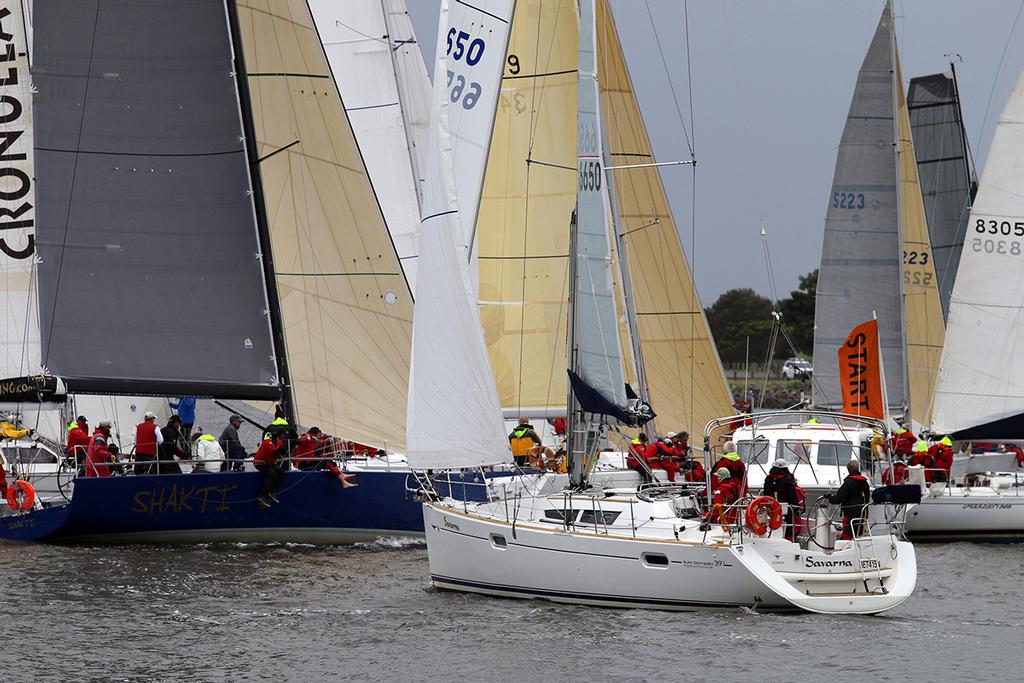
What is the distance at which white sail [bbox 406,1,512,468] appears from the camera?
18.5 metres

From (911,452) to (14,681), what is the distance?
17.2 meters

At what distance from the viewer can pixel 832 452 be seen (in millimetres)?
23219

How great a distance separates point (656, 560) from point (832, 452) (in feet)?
23.7

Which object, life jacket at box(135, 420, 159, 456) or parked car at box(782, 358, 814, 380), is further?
parked car at box(782, 358, 814, 380)

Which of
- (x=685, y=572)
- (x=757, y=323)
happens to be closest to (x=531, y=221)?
(x=685, y=572)

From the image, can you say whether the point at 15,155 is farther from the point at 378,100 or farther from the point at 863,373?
the point at 863,373

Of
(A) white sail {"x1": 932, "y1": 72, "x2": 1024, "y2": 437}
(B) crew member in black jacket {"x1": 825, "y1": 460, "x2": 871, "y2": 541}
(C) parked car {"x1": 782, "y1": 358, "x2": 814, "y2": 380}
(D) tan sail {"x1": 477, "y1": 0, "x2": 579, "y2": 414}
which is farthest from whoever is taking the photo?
(C) parked car {"x1": 782, "y1": 358, "x2": 814, "y2": 380}

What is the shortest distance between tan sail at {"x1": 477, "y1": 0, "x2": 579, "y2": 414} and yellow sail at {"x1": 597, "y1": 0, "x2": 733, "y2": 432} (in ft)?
14.0

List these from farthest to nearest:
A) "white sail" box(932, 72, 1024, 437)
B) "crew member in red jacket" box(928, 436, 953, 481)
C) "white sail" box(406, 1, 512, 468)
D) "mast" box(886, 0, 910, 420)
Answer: "mast" box(886, 0, 910, 420)
"white sail" box(932, 72, 1024, 437)
"crew member in red jacket" box(928, 436, 953, 481)
"white sail" box(406, 1, 512, 468)

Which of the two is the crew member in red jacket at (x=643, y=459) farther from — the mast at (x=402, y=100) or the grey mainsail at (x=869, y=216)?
the grey mainsail at (x=869, y=216)

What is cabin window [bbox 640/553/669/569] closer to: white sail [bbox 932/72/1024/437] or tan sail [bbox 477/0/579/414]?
tan sail [bbox 477/0/579/414]

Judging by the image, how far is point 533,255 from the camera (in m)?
25.2

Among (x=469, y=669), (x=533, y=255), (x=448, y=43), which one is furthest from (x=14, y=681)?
(x=533, y=255)

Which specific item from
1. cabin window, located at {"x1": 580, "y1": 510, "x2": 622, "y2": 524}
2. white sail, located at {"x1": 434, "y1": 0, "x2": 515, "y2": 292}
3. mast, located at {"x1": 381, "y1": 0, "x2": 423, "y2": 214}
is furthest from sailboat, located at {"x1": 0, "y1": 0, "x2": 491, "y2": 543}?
cabin window, located at {"x1": 580, "y1": 510, "x2": 622, "y2": 524}
